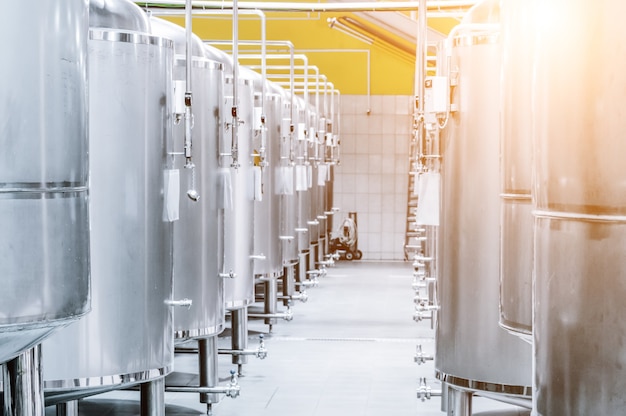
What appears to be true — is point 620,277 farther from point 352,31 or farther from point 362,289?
point 352,31

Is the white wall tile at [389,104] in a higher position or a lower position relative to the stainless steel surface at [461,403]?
higher

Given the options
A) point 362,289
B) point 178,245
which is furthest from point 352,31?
point 178,245

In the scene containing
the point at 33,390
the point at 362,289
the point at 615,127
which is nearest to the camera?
the point at 615,127

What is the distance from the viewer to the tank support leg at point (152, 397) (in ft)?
13.6

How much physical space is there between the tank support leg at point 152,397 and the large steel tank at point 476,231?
123cm

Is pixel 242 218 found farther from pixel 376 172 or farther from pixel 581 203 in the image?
pixel 376 172

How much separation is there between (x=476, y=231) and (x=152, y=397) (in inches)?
58.7

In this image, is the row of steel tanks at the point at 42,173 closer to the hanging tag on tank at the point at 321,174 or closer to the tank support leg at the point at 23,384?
the tank support leg at the point at 23,384

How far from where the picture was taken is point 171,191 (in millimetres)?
3830

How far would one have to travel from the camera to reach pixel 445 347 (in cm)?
446

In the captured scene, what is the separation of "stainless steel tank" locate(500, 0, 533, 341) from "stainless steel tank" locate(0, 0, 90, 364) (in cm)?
125

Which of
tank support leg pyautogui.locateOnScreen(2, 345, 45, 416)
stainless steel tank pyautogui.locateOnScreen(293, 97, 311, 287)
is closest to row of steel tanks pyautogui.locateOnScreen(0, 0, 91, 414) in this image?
tank support leg pyautogui.locateOnScreen(2, 345, 45, 416)

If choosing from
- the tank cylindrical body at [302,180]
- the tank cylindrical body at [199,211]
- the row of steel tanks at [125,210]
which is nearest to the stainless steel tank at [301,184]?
the tank cylindrical body at [302,180]

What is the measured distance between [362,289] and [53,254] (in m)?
8.49
